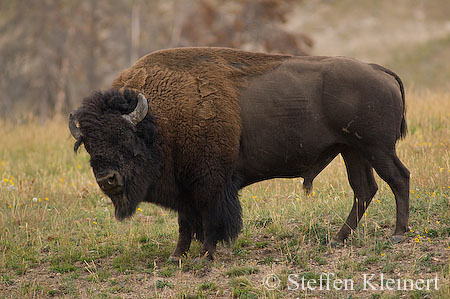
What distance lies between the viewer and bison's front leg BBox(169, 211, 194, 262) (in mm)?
6668

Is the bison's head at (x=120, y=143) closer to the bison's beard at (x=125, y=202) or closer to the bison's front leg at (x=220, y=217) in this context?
the bison's beard at (x=125, y=202)

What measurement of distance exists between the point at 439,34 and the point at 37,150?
38776 mm

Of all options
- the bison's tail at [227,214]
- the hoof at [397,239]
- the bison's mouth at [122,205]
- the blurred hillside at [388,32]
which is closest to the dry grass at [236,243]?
the hoof at [397,239]

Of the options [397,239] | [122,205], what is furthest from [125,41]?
[397,239]

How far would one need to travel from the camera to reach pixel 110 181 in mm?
5984

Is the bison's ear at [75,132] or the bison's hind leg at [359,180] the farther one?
the bison's hind leg at [359,180]

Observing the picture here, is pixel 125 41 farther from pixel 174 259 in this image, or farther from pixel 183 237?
pixel 174 259

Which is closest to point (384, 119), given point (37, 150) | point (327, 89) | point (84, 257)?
point (327, 89)

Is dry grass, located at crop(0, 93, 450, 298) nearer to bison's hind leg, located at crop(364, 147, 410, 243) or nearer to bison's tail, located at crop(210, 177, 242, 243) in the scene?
bison's hind leg, located at crop(364, 147, 410, 243)

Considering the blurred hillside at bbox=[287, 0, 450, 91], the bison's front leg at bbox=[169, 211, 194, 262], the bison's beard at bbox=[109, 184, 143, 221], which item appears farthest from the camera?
the blurred hillside at bbox=[287, 0, 450, 91]

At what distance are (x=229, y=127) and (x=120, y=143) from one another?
121 centimetres

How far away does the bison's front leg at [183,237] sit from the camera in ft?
21.9

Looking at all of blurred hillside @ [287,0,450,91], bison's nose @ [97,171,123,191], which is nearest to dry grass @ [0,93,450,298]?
bison's nose @ [97,171,123,191]

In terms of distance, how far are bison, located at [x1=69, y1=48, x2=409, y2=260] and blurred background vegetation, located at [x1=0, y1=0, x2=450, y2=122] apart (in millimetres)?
10984
